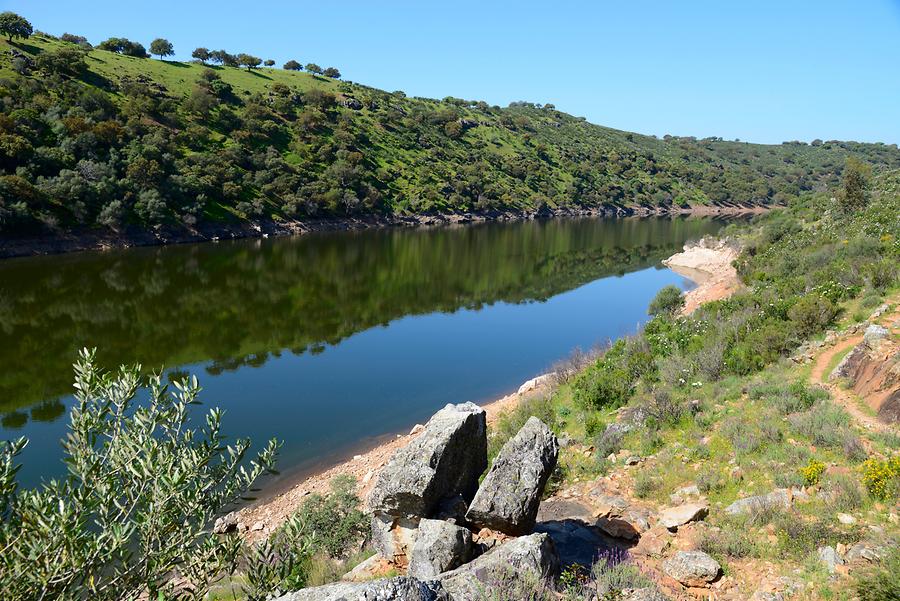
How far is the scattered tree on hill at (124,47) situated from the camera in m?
99.4

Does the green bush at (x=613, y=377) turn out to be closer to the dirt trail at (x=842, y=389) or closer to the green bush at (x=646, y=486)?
the dirt trail at (x=842, y=389)

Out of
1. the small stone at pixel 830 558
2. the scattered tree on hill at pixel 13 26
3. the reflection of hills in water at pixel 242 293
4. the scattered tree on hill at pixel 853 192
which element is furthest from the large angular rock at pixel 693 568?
the scattered tree on hill at pixel 13 26

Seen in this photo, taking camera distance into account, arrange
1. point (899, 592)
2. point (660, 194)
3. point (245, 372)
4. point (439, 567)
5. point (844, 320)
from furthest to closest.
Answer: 1. point (660, 194)
2. point (245, 372)
3. point (844, 320)
4. point (439, 567)
5. point (899, 592)

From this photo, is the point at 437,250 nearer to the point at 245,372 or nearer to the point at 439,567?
the point at 245,372

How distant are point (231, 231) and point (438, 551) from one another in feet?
223

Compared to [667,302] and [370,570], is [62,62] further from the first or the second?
[370,570]

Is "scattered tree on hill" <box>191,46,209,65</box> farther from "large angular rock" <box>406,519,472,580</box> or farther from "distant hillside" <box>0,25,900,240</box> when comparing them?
"large angular rock" <box>406,519,472,580</box>

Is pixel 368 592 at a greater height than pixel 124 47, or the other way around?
pixel 124 47

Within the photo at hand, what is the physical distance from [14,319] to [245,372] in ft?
57.4

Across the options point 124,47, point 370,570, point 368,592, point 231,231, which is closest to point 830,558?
point 368,592

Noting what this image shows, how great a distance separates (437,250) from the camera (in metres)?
66.5

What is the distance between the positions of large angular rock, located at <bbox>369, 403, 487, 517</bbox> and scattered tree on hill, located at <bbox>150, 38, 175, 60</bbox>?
125091mm

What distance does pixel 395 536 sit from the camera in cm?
936

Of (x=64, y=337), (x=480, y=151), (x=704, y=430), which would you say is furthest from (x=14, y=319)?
(x=480, y=151)
